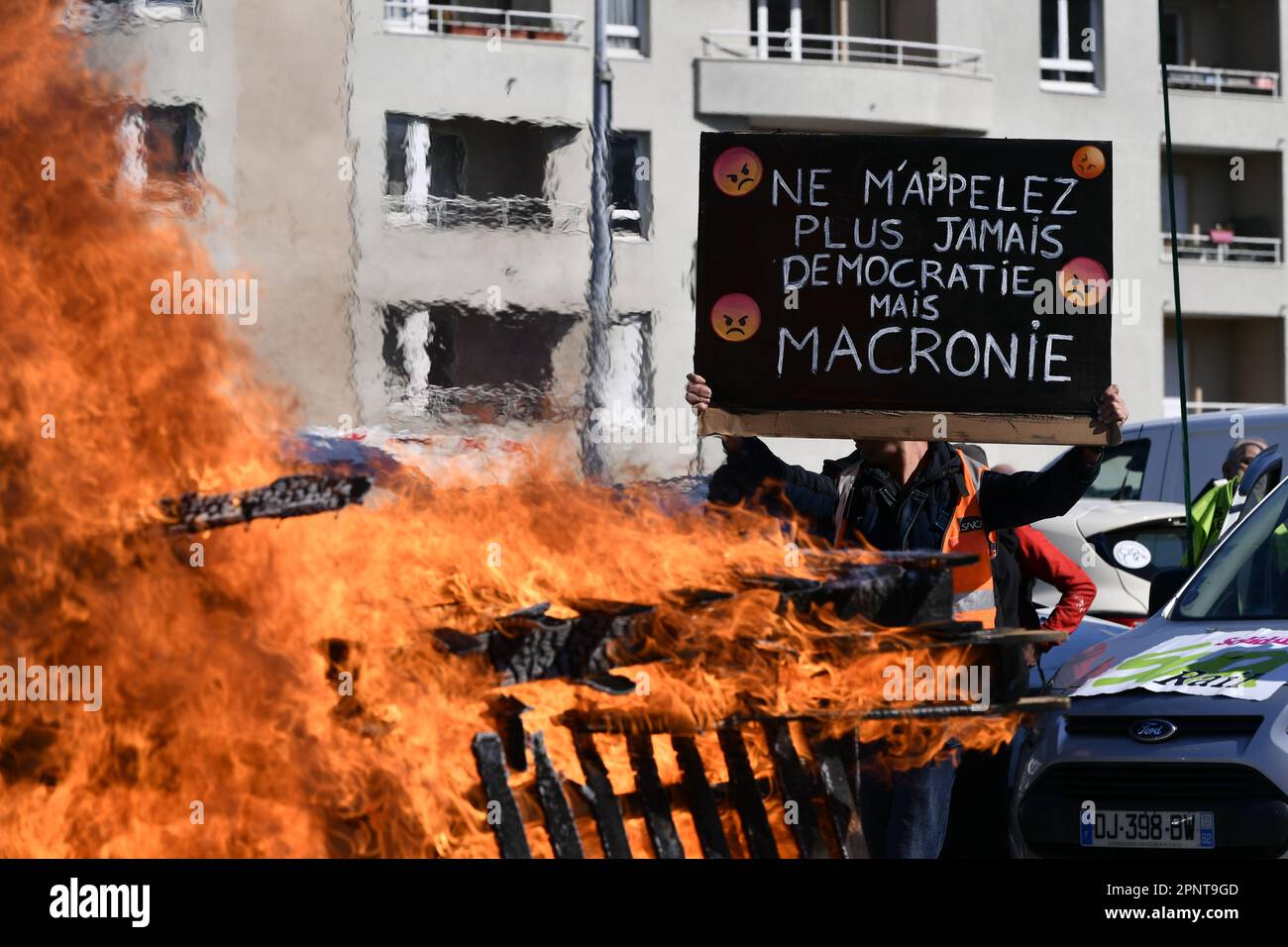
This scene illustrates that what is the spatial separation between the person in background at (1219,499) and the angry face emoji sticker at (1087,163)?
4122mm

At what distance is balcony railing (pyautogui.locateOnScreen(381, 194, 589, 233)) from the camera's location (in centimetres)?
617

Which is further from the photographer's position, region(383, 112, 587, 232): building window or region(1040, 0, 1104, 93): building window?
region(1040, 0, 1104, 93): building window

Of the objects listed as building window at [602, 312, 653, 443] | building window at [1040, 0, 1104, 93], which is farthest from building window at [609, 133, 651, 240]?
building window at [1040, 0, 1104, 93]

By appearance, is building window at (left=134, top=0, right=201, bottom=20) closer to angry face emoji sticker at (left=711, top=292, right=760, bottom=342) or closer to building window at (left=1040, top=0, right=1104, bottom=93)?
angry face emoji sticker at (left=711, top=292, right=760, bottom=342)

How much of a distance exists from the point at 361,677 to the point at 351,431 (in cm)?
159

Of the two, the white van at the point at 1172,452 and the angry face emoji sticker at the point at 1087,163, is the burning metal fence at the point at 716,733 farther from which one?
the white van at the point at 1172,452

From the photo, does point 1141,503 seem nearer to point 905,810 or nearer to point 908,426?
point 908,426

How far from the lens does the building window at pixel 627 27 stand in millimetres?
6258

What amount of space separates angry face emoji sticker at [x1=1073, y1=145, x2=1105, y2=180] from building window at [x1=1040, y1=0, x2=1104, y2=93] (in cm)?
259

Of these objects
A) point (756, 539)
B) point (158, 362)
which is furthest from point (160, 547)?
point (756, 539)

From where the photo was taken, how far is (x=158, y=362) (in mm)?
5168

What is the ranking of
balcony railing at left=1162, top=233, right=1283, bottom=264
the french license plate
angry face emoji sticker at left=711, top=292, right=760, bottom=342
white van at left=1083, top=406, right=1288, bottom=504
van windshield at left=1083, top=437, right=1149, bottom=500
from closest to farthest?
the french license plate
angry face emoji sticker at left=711, top=292, right=760, bottom=342
white van at left=1083, top=406, right=1288, bottom=504
van windshield at left=1083, top=437, right=1149, bottom=500
balcony railing at left=1162, top=233, right=1283, bottom=264

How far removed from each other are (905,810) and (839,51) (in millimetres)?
6065
